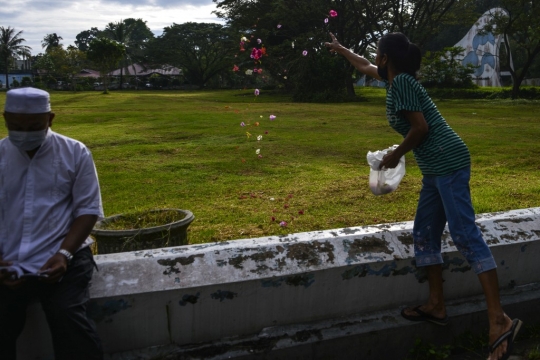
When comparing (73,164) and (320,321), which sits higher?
(73,164)

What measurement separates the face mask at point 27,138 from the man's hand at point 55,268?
0.49m

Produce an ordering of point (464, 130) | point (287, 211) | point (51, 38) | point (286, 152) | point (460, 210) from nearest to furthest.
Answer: point (460, 210) < point (287, 211) < point (286, 152) < point (464, 130) < point (51, 38)

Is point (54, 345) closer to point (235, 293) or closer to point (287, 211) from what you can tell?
point (235, 293)

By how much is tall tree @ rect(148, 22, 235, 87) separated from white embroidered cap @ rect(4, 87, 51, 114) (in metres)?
55.6

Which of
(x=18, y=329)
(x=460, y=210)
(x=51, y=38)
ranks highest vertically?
(x=51, y=38)

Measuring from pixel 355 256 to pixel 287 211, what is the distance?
2854 mm

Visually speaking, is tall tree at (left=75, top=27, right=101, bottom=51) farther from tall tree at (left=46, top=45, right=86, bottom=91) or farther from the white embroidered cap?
the white embroidered cap

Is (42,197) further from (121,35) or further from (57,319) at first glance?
(121,35)

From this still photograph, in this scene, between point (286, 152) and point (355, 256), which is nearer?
point (355, 256)

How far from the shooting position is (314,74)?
29.8 metres

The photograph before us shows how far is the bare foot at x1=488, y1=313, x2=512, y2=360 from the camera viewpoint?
2.66 metres

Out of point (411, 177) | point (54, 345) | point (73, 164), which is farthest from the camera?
point (411, 177)

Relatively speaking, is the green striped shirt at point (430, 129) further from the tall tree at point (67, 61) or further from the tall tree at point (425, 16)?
the tall tree at point (67, 61)

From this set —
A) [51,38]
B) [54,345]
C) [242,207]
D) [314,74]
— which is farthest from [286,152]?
[51,38]
